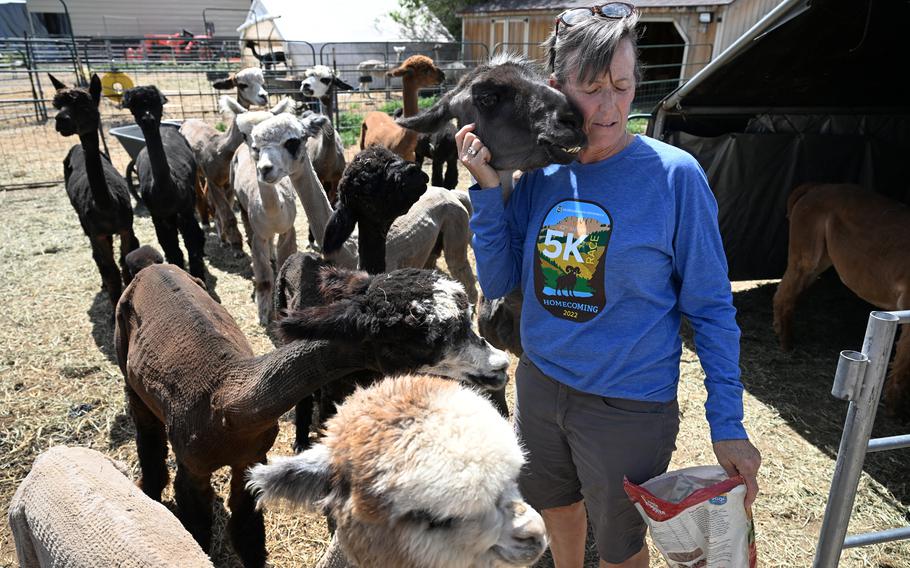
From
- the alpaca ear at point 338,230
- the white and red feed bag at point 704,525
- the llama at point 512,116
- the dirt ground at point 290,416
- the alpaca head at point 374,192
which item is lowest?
the dirt ground at point 290,416

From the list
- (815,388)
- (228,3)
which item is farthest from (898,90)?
(228,3)

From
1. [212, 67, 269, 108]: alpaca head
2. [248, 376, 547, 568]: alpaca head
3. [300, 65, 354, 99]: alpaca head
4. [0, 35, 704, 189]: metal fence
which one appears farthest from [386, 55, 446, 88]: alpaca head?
[248, 376, 547, 568]: alpaca head

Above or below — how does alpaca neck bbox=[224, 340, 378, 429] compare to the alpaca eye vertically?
below

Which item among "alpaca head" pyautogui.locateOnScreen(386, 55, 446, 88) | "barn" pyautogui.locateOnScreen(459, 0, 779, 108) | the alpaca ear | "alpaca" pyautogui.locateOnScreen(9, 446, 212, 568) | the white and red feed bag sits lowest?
"alpaca" pyautogui.locateOnScreen(9, 446, 212, 568)

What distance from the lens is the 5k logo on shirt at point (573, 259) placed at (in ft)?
5.59

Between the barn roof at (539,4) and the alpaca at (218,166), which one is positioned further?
the barn roof at (539,4)

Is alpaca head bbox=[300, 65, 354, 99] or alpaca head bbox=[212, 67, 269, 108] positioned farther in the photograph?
alpaca head bbox=[300, 65, 354, 99]

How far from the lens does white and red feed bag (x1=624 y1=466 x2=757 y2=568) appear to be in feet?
5.04

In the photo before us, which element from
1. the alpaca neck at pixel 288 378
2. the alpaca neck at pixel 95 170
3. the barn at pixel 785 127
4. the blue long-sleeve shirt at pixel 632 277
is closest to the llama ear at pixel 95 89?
the alpaca neck at pixel 95 170

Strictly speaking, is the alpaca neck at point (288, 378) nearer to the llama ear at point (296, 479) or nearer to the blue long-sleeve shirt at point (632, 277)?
the llama ear at point (296, 479)

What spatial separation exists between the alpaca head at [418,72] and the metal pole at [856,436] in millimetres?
7939

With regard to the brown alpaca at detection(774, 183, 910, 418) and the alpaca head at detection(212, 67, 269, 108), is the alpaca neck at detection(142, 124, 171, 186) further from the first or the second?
the brown alpaca at detection(774, 183, 910, 418)

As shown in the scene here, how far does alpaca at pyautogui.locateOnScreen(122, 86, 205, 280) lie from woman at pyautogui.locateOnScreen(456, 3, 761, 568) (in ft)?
15.4

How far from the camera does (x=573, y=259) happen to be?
1.74 meters
